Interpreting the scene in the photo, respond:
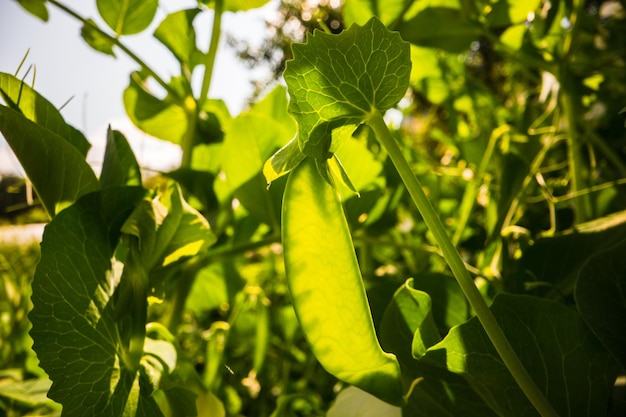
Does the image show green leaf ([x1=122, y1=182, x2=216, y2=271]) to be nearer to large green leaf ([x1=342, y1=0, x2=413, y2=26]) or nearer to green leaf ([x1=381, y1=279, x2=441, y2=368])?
green leaf ([x1=381, y1=279, x2=441, y2=368])

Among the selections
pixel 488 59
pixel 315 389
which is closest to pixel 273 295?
pixel 315 389

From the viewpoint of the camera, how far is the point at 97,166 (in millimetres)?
289

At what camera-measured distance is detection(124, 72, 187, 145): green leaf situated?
330 millimetres

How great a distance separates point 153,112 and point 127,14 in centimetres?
6

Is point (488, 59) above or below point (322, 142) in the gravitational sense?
above

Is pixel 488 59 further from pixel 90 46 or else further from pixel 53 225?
pixel 53 225

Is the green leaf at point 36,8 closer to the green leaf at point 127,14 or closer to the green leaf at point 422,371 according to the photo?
the green leaf at point 127,14

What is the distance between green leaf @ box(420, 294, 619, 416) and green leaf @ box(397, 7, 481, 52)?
0.24m

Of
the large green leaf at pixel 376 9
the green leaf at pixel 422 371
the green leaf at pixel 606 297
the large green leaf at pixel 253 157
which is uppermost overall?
the large green leaf at pixel 376 9

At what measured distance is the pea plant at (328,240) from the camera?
170 mm

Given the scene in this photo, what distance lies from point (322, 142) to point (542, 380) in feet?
0.39

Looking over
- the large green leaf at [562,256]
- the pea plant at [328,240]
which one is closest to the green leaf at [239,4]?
the pea plant at [328,240]

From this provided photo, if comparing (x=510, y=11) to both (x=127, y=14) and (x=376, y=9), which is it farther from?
(x=127, y=14)

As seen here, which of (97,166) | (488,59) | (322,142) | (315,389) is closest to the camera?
(322,142)
